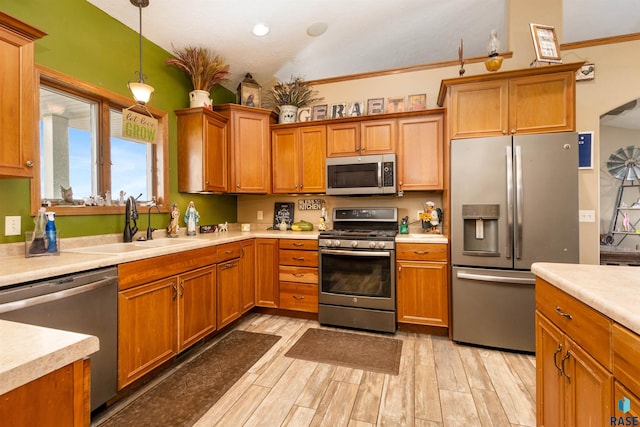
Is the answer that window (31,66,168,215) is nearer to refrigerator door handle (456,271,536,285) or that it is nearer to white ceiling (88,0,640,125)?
white ceiling (88,0,640,125)

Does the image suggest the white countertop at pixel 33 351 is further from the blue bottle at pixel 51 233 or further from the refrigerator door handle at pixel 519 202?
the refrigerator door handle at pixel 519 202

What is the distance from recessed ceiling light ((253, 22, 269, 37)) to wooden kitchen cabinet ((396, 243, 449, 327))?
8.27 feet

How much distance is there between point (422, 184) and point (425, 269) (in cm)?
90

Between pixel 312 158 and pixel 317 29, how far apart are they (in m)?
1.37

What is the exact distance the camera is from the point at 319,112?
3.69 meters

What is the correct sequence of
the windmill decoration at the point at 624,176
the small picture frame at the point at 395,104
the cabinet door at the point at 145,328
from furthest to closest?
1. the windmill decoration at the point at 624,176
2. the small picture frame at the point at 395,104
3. the cabinet door at the point at 145,328

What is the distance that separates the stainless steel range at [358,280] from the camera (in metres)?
2.81

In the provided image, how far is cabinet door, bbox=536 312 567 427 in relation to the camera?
1175 mm

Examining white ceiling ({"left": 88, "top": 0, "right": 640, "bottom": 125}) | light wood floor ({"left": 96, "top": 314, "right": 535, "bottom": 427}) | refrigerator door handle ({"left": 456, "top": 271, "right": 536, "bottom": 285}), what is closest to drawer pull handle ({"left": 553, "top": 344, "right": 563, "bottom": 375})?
light wood floor ({"left": 96, "top": 314, "right": 535, "bottom": 427})

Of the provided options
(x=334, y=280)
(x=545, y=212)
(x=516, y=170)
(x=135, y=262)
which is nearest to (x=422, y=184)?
(x=516, y=170)

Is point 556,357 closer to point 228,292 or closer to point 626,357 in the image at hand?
point 626,357

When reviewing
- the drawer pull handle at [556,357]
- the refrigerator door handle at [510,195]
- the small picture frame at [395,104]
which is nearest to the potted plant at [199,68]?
the small picture frame at [395,104]

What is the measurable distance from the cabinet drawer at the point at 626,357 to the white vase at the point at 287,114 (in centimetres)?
336

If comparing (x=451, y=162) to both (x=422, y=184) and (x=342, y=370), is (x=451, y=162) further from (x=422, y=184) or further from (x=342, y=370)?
(x=342, y=370)
